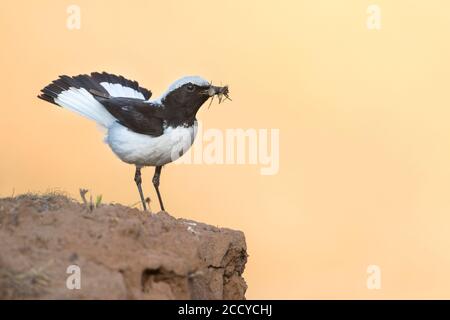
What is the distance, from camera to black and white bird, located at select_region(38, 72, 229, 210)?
9922mm

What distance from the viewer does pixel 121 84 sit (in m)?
11.4

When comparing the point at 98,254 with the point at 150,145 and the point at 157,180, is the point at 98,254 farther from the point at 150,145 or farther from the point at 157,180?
the point at 157,180

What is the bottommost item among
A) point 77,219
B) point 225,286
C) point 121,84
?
point 225,286

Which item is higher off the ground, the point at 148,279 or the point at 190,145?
the point at 190,145

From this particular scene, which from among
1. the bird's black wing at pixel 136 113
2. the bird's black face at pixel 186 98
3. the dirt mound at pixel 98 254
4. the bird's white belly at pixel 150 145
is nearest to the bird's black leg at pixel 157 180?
the bird's white belly at pixel 150 145

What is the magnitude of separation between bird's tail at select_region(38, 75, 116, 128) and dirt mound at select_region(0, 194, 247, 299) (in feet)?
7.75

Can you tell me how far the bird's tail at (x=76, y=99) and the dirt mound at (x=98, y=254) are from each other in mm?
2363

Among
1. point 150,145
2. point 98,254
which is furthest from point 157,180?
point 98,254

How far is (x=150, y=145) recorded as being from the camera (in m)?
9.91

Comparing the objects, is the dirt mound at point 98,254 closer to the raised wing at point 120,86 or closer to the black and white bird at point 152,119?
the black and white bird at point 152,119
